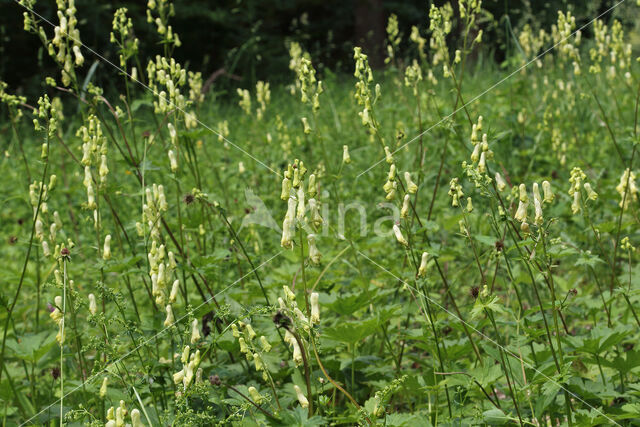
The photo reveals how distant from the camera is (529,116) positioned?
525cm

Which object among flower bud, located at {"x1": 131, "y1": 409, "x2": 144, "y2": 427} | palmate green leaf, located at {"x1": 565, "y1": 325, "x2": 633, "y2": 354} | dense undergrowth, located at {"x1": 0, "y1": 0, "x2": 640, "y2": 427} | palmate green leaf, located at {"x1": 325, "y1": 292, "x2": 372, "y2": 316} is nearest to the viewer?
flower bud, located at {"x1": 131, "y1": 409, "x2": 144, "y2": 427}

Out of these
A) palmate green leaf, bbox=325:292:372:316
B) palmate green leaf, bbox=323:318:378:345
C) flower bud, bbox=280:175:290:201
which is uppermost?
flower bud, bbox=280:175:290:201

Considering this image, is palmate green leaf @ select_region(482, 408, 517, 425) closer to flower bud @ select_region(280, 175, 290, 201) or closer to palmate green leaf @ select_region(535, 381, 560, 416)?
palmate green leaf @ select_region(535, 381, 560, 416)

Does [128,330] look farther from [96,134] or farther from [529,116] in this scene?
[529,116]

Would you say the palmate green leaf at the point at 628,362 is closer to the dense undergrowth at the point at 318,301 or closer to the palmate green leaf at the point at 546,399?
the dense undergrowth at the point at 318,301

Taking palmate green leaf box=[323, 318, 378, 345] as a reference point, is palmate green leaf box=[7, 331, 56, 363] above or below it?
above

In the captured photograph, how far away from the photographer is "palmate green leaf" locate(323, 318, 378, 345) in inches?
83.5

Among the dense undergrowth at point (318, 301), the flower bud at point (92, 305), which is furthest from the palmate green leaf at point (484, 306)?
the flower bud at point (92, 305)

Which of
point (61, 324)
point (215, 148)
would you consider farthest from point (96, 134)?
point (215, 148)

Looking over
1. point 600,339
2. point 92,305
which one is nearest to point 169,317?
point 92,305

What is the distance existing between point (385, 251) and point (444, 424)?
195cm

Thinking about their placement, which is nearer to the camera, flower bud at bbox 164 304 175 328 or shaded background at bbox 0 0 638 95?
flower bud at bbox 164 304 175 328

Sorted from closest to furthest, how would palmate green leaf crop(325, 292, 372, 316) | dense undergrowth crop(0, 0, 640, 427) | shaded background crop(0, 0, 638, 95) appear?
dense undergrowth crop(0, 0, 640, 427)
palmate green leaf crop(325, 292, 372, 316)
shaded background crop(0, 0, 638, 95)

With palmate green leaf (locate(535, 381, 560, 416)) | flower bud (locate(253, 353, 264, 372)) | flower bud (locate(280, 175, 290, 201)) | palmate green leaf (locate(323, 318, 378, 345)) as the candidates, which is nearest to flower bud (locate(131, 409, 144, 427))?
flower bud (locate(253, 353, 264, 372))
